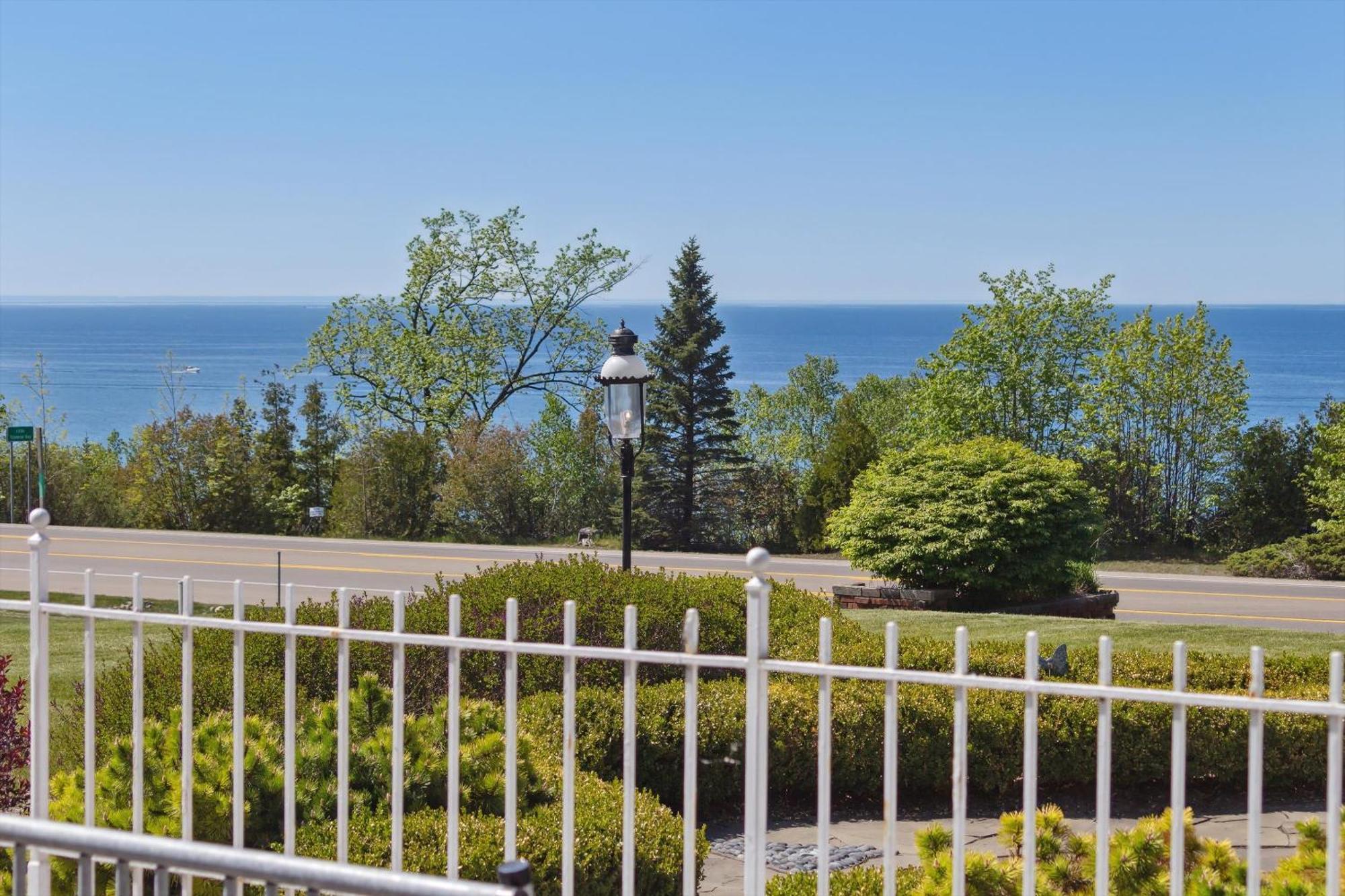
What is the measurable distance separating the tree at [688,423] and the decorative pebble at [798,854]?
82.6ft

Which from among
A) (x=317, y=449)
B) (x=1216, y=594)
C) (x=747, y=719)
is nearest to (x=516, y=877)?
(x=747, y=719)

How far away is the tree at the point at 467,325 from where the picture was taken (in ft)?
115

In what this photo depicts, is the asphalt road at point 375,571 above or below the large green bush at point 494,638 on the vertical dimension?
below

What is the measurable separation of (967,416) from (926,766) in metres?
21.2

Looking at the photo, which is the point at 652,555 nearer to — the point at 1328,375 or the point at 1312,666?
the point at 1312,666

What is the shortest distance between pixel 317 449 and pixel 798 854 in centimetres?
2599

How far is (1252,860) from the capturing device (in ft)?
11.0

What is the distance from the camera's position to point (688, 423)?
112ft

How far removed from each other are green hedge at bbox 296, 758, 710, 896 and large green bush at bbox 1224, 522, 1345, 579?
20047 millimetres

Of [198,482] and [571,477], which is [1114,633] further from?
[198,482]

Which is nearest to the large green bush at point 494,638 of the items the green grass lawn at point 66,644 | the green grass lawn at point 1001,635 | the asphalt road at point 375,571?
the green grass lawn at point 66,644

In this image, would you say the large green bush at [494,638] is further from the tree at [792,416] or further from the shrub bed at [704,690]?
the tree at [792,416]

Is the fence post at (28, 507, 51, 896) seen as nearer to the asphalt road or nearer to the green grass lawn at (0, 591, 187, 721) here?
the green grass lawn at (0, 591, 187, 721)

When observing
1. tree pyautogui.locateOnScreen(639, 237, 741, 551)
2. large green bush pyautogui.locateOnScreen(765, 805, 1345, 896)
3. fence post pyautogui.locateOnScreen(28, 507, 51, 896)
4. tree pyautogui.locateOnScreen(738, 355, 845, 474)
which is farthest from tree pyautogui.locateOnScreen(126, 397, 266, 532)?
large green bush pyautogui.locateOnScreen(765, 805, 1345, 896)
